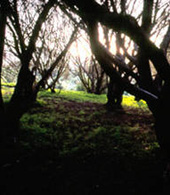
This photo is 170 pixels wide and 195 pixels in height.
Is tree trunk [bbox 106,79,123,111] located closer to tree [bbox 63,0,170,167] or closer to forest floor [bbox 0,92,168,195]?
forest floor [bbox 0,92,168,195]

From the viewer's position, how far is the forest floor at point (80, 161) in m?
2.22

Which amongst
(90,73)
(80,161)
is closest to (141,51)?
(80,161)

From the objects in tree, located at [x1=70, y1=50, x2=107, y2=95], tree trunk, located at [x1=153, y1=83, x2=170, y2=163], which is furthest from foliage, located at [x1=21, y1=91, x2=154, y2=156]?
tree, located at [x1=70, y1=50, x2=107, y2=95]

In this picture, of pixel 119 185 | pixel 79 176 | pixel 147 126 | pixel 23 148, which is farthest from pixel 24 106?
pixel 147 126

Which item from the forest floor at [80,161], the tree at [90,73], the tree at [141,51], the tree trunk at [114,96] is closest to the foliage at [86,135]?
the forest floor at [80,161]

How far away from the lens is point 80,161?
2836 mm

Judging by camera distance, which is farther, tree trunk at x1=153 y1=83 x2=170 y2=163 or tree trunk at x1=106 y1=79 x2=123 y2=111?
tree trunk at x1=106 y1=79 x2=123 y2=111

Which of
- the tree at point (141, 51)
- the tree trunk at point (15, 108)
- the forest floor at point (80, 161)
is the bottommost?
the forest floor at point (80, 161)

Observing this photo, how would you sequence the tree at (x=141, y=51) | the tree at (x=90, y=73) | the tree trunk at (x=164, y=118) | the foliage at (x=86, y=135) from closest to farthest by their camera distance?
the tree at (x=141, y=51) < the tree trunk at (x=164, y=118) < the foliage at (x=86, y=135) < the tree at (x=90, y=73)

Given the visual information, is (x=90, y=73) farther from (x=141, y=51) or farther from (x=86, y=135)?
(x=141, y=51)

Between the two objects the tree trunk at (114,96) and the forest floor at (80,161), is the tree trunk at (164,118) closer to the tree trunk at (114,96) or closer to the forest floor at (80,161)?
the forest floor at (80,161)

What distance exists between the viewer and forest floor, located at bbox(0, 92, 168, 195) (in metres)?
2.22

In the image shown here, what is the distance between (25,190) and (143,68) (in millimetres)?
2780

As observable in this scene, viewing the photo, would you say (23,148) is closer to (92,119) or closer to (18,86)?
(18,86)
